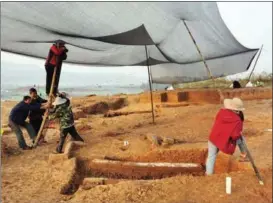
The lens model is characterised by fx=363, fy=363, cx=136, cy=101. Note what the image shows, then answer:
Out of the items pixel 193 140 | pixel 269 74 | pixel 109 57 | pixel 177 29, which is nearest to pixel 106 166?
pixel 193 140

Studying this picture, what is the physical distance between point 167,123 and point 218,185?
5477 millimetres

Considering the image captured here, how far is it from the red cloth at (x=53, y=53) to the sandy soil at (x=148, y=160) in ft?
5.79

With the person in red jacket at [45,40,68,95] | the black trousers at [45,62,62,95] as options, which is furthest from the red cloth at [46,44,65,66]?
the black trousers at [45,62,62,95]

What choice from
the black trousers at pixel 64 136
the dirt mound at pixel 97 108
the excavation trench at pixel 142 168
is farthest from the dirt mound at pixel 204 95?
the excavation trench at pixel 142 168

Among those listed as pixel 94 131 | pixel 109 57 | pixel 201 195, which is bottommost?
pixel 201 195

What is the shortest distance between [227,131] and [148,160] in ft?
6.54

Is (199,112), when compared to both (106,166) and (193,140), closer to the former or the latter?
(193,140)

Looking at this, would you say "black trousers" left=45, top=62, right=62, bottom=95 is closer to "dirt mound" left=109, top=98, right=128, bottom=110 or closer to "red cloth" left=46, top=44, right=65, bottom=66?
"red cloth" left=46, top=44, right=65, bottom=66

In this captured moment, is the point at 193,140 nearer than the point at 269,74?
Yes

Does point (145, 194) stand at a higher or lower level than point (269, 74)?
lower

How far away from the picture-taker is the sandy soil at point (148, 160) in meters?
4.67

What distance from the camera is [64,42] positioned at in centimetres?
685

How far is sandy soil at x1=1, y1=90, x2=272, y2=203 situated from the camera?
15.3 feet

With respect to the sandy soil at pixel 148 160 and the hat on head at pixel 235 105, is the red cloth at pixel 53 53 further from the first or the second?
the hat on head at pixel 235 105
